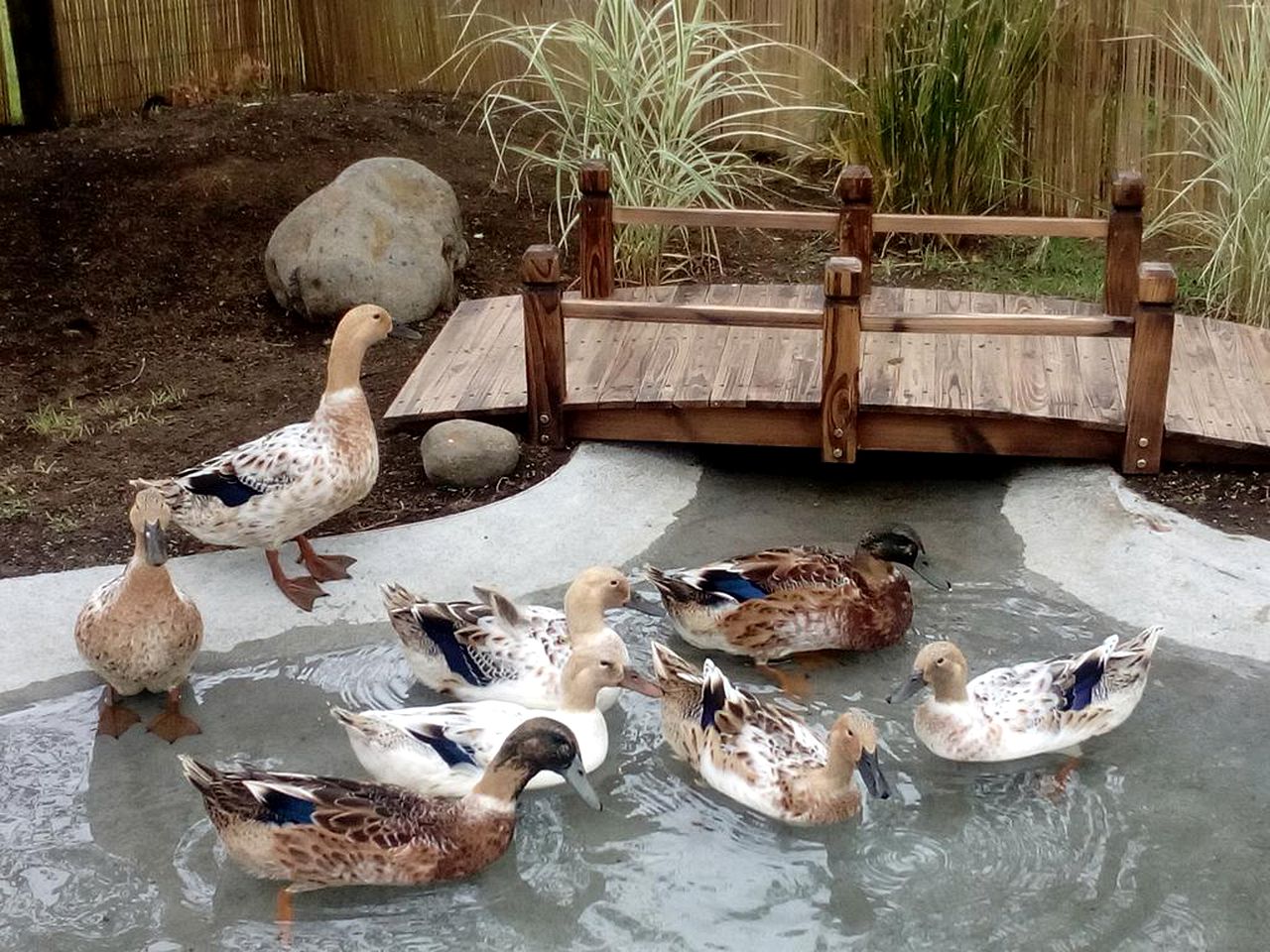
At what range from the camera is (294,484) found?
17.7 ft

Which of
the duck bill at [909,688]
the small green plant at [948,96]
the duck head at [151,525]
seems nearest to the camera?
the duck bill at [909,688]

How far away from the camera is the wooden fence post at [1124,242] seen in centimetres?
716

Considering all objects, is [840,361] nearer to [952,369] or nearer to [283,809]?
[952,369]

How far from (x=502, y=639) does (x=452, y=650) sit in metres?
0.16

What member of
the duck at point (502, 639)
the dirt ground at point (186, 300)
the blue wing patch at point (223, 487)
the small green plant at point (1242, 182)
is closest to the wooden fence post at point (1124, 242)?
the small green plant at point (1242, 182)

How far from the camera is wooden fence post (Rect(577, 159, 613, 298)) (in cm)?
729

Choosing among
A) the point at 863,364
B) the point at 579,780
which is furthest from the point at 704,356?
the point at 579,780

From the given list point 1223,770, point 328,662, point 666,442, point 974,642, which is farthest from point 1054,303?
point 328,662

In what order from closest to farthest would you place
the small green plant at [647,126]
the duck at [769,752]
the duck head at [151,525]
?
the duck at [769,752]
the duck head at [151,525]
the small green plant at [647,126]

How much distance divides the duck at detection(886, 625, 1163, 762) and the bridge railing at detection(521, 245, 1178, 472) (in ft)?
5.41

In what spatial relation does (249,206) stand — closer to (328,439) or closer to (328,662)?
(328,439)

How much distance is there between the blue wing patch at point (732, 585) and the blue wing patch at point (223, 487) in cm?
155

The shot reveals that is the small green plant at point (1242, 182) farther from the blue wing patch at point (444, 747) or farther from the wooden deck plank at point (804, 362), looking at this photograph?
the blue wing patch at point (444, 747)

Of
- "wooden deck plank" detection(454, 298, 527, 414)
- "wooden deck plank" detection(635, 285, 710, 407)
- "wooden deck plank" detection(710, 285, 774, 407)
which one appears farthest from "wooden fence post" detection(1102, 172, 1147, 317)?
"wooden deck plank" detection(454, 298, 527, 414)
